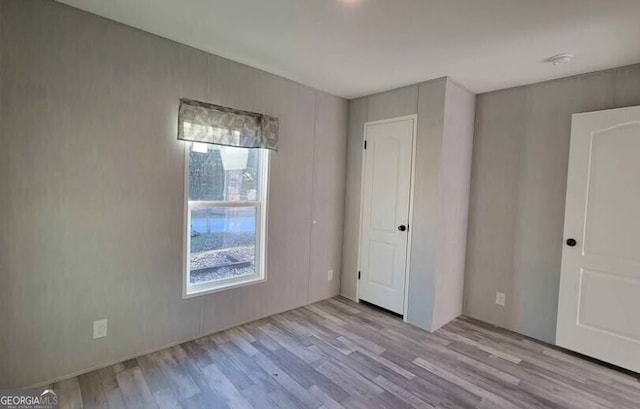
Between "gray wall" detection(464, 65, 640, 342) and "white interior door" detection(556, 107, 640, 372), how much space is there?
16cm

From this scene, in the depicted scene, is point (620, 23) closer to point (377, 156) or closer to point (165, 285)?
point (377, 156)

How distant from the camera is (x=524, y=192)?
2.98 metres

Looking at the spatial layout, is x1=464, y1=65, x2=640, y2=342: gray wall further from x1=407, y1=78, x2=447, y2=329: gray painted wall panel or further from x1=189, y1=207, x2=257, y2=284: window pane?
x1=189, y1=207, x2=257, y2=284: window pane

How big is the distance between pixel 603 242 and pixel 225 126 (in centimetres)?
323

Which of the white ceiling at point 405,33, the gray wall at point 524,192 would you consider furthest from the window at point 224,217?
the gray wall at point 524,192

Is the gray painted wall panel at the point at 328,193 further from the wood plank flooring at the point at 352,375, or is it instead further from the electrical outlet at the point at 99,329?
the electrical outlet at the point at 99,329

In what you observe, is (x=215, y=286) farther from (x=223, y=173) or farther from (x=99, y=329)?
(x=223, y=173)

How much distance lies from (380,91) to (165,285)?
111 inches

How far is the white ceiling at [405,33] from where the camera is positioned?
5.96ft

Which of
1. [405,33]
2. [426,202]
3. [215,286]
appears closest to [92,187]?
[215,286]

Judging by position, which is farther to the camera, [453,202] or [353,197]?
[353,197]

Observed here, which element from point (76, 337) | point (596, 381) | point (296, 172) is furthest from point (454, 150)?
point (76, 337)

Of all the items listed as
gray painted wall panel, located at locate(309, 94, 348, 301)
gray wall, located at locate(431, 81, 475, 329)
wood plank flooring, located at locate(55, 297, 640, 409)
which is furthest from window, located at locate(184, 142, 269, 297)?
gray wall, located at locate(431, 81, 475, 329)

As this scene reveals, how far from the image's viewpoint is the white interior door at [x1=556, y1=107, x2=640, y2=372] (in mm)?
2350
